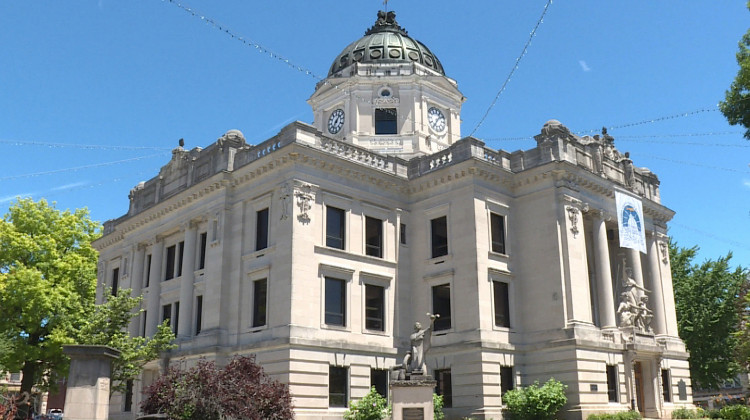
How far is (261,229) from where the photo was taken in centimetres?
3409

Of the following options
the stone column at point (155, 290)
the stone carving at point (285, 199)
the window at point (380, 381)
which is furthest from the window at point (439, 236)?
the stone column at point (155, 290)

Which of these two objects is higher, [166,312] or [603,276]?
[603,276]

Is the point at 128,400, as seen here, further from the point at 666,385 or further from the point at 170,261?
the point at 666,385

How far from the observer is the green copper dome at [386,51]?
47531 mm

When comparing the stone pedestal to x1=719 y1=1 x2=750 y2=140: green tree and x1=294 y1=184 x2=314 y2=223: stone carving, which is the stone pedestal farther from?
x1=719 y1=1 x2=750 y2=140: green tree

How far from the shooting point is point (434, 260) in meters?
35.2

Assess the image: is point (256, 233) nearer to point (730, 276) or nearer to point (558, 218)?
point (558, 218)

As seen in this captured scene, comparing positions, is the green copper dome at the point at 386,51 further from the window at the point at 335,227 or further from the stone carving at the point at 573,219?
the stone carving at the point at 573,219

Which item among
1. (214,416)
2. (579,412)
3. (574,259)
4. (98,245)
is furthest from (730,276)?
(98,245)

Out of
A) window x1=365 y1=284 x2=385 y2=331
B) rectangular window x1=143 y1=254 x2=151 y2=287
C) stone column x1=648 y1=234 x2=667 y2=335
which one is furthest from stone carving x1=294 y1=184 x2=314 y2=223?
stone column x1=648 y1=234 x2=667 y2=335

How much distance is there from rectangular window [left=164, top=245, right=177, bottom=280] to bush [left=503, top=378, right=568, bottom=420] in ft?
66.2

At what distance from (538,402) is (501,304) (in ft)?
18.0

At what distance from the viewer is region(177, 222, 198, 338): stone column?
117 feet

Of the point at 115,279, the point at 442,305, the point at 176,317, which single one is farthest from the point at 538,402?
the point at 115,279
